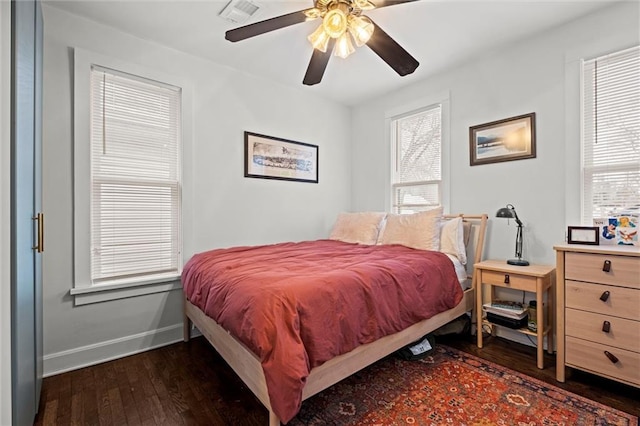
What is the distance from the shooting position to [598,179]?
2.22 m

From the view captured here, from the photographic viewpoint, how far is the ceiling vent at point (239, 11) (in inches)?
81.7

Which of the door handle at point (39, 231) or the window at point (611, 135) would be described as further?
the window at point (611, 135)

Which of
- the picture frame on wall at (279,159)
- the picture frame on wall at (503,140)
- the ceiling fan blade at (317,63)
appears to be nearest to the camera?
the ceiling fan blade at (317,63)

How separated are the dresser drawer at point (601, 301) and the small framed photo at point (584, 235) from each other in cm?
34

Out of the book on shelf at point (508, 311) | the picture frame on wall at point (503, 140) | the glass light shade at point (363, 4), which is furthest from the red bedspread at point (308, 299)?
the glass light shade at point (363, 4)

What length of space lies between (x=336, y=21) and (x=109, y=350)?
280cm

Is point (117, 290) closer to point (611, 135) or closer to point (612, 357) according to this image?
point (612, 357)

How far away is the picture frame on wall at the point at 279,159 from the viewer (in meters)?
3.16

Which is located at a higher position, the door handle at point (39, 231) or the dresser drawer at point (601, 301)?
the door handle at point (39, 231)

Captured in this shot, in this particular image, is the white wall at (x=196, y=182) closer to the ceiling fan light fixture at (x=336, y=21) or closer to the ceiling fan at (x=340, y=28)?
the ceiling fan at (x=340, y=28)

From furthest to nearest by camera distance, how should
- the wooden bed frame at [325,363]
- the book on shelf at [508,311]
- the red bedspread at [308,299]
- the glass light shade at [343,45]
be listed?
the book on shelf at [508,311]
the glass light shade at [343,45]
the wooden bed frame at [325,363]
the red bedspread at [308,299]

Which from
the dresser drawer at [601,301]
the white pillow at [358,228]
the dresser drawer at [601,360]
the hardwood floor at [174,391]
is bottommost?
the hardwood floor at [174,391]

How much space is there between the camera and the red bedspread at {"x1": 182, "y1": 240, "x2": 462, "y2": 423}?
131 cm
